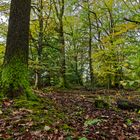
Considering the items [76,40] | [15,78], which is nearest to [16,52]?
[15,78]

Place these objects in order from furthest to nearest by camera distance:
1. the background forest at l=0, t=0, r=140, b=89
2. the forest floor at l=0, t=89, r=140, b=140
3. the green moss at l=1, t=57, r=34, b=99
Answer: the background forest at l=0, t=0, r=140, b=89 < the green moss at l=1, t=57, r=34, b=99 < the forest floor at l=0, t=89, r=140, b=140

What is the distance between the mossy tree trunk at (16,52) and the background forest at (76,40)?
842 centimetres

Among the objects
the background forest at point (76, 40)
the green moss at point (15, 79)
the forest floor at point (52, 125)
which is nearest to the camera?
the forest floor at point (52, 125)

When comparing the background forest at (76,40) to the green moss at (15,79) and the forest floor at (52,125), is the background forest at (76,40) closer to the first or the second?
the green moss at (15,79)

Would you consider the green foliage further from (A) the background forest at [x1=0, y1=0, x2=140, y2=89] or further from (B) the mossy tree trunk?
(A) the background forest at [x1=0, y1=0, x2=140, y2=89]

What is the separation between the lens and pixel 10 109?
6695mm

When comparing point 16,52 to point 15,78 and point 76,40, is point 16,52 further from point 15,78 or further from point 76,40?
point 76,40

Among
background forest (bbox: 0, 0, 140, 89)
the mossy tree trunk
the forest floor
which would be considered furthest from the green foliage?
background forest (bbox: 0, 0, 140, 89)

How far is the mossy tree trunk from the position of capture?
7762 mm

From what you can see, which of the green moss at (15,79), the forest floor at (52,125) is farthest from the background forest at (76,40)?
the forest floor at (52,125)

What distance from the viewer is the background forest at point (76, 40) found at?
749 inches

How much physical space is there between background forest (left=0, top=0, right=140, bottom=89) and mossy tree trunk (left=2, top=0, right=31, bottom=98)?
8.42 metres

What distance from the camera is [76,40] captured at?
3241 cm

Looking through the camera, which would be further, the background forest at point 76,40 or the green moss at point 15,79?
the background forest at point 76,40
